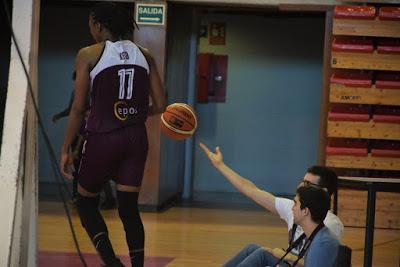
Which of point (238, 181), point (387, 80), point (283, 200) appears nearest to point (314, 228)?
point (238, 181)

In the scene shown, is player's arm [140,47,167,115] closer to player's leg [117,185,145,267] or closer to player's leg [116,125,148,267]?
player's leg [116,125,148,267]

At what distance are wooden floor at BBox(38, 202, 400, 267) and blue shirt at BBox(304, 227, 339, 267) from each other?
108 inches

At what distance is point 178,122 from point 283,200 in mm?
956

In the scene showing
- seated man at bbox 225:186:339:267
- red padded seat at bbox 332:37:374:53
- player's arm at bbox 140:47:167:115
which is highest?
red padded seat at bbox 332:37:374:53

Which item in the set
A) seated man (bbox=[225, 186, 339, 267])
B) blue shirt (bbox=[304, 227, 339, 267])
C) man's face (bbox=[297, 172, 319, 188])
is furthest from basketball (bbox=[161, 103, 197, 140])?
blue shirt (bbox=[304, 227, 339, 267])

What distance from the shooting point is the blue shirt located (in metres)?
4.04

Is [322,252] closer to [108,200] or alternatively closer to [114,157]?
[114,157]

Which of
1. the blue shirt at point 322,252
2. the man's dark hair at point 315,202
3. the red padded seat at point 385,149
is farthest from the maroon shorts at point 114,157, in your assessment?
the red padded seat at point 385,149

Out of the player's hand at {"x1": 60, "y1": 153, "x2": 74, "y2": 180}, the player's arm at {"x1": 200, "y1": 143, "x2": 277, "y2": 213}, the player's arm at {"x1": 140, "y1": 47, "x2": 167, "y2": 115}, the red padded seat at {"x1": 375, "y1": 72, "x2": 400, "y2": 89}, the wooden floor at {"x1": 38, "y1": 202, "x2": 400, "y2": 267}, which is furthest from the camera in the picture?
the red padded seat at {"x1": 375, "y1": 72, "x2": 400, "y2": 89}

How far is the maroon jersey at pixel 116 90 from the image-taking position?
5227mm

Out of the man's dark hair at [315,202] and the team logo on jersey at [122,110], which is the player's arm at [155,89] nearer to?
the team logo on jersey at [122,110]

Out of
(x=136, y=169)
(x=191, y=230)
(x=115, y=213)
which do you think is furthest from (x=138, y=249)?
(x=115, y=213)

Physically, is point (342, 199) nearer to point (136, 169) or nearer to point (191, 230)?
point (191, 230)

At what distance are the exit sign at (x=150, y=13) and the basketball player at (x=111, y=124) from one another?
4.34 meters
